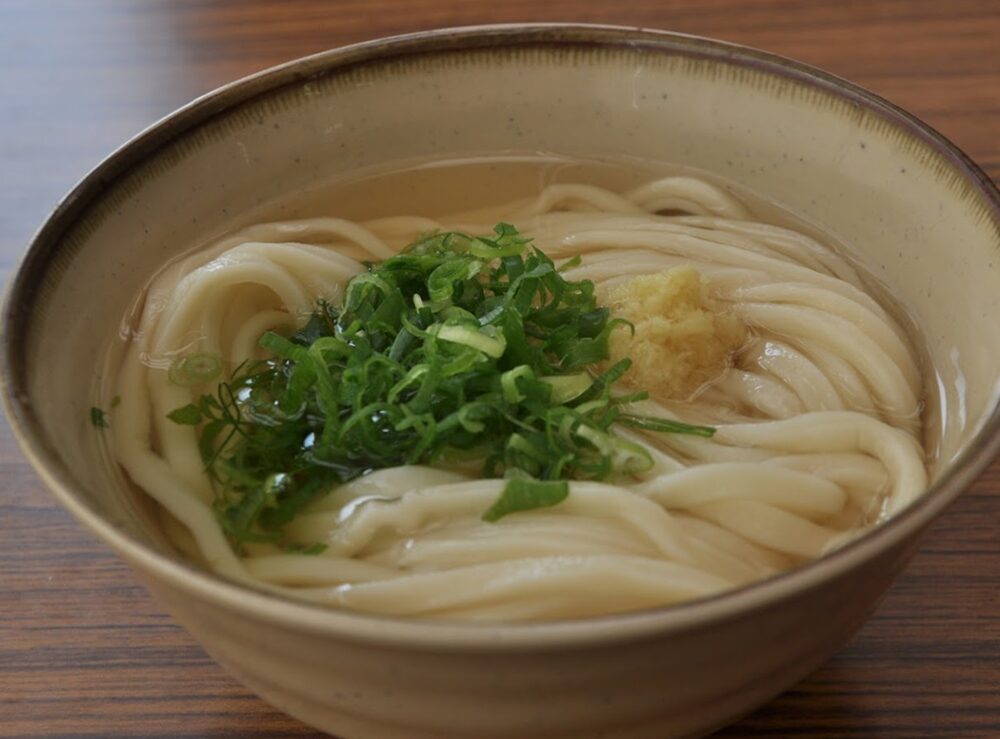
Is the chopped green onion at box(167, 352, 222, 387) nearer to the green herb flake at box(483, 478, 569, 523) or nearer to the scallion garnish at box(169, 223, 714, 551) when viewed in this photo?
the scallion garnish at box(169, 223, 714, 551)

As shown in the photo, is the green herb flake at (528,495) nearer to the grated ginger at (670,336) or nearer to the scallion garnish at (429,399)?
the scallion garnish at (429,399)

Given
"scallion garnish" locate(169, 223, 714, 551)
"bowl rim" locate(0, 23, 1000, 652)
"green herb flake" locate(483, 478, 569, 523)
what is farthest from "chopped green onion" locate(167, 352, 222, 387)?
"green herb flake" locate(483, 478, 569, 523)

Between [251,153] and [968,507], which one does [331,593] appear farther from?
[968,507]

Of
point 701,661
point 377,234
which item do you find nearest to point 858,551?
point 701,661

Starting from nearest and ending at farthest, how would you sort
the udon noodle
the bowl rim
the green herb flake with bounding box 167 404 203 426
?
the bowl rim → the udon noodle → the green herb flake with bounding box 167 404 203 426

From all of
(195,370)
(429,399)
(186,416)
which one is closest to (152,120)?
(195,370)

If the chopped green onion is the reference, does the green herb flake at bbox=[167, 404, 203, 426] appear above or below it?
below

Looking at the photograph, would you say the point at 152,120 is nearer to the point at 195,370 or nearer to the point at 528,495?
the point at 195,370
